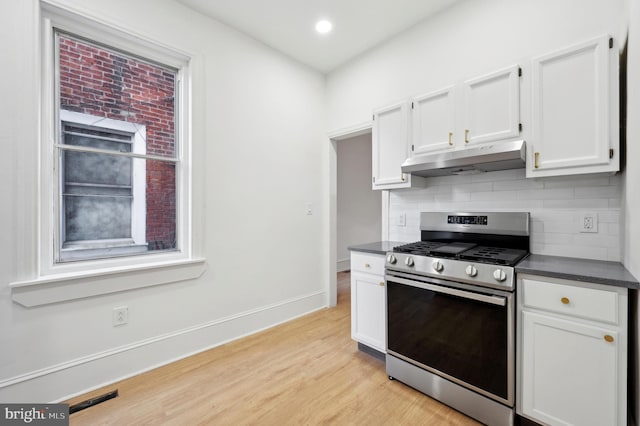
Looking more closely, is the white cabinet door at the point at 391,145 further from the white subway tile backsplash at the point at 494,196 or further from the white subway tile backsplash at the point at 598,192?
the white subway tile backsplash at the point at 598,192

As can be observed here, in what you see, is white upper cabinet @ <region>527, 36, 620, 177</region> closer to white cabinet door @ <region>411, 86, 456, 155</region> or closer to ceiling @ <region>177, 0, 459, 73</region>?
white cabinet door @ <region>411, 86, 456, 155</region>

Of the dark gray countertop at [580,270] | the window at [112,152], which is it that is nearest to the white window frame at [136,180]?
the window at [112,152]

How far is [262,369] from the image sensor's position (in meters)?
2.22

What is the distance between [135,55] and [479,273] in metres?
3.01

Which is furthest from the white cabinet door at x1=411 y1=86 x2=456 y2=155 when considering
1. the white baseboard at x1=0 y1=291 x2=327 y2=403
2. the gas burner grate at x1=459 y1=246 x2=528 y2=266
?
the white baseboard at x1=0 y1=291 x2=327 y2=403

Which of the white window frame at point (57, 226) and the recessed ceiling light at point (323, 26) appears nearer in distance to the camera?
the white window frame at point (57, 226)

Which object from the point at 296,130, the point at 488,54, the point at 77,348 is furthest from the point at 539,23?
the point at 77,348

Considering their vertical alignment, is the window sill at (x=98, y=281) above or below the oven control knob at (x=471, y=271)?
below

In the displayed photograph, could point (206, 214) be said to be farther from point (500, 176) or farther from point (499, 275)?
point (500, 176)

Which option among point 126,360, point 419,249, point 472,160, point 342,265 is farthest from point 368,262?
point 342,265

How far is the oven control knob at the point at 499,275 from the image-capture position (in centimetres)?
154

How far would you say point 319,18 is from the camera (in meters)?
2.62

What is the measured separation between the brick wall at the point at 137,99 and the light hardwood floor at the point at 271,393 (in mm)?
1084

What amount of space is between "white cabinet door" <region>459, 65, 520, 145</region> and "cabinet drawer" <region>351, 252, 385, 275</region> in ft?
3.69
